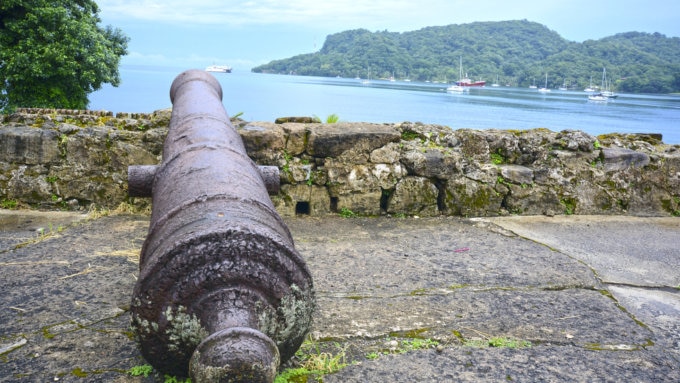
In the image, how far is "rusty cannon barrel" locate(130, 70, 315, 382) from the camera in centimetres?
176

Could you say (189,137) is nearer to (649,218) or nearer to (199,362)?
(199,362)

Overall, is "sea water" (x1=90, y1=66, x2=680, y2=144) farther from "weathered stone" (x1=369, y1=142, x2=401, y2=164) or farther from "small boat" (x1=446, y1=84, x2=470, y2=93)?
"weathered stone" (x1=369, y1=142, x2=401, y2=164)

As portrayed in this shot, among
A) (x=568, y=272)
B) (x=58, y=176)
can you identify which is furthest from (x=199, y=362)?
(x=58, y=176)

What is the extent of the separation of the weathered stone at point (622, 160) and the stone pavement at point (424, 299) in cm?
92

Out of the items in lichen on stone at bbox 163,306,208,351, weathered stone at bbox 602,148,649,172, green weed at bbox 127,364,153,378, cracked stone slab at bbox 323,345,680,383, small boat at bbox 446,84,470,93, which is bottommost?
cracked stone slab at bbox 323,345,680,383

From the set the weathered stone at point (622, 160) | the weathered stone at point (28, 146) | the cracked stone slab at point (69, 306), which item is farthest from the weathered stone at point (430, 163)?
the weathered stone at point (28, 146)

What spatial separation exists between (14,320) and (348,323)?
1.74 m

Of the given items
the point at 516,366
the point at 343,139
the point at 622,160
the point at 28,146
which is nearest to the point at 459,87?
the point at 622,160

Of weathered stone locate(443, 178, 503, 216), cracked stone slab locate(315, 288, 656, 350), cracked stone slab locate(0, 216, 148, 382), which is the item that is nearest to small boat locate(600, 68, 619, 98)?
weathered stone locate(443, 178, 503, 216)

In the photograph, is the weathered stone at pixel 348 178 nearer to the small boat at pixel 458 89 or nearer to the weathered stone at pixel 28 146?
the weathered stone at pixel 28 146

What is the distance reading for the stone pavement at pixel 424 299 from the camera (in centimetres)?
256

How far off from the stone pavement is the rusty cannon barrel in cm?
55

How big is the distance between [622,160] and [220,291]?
5268 millimetres

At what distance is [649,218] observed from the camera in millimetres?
5777
